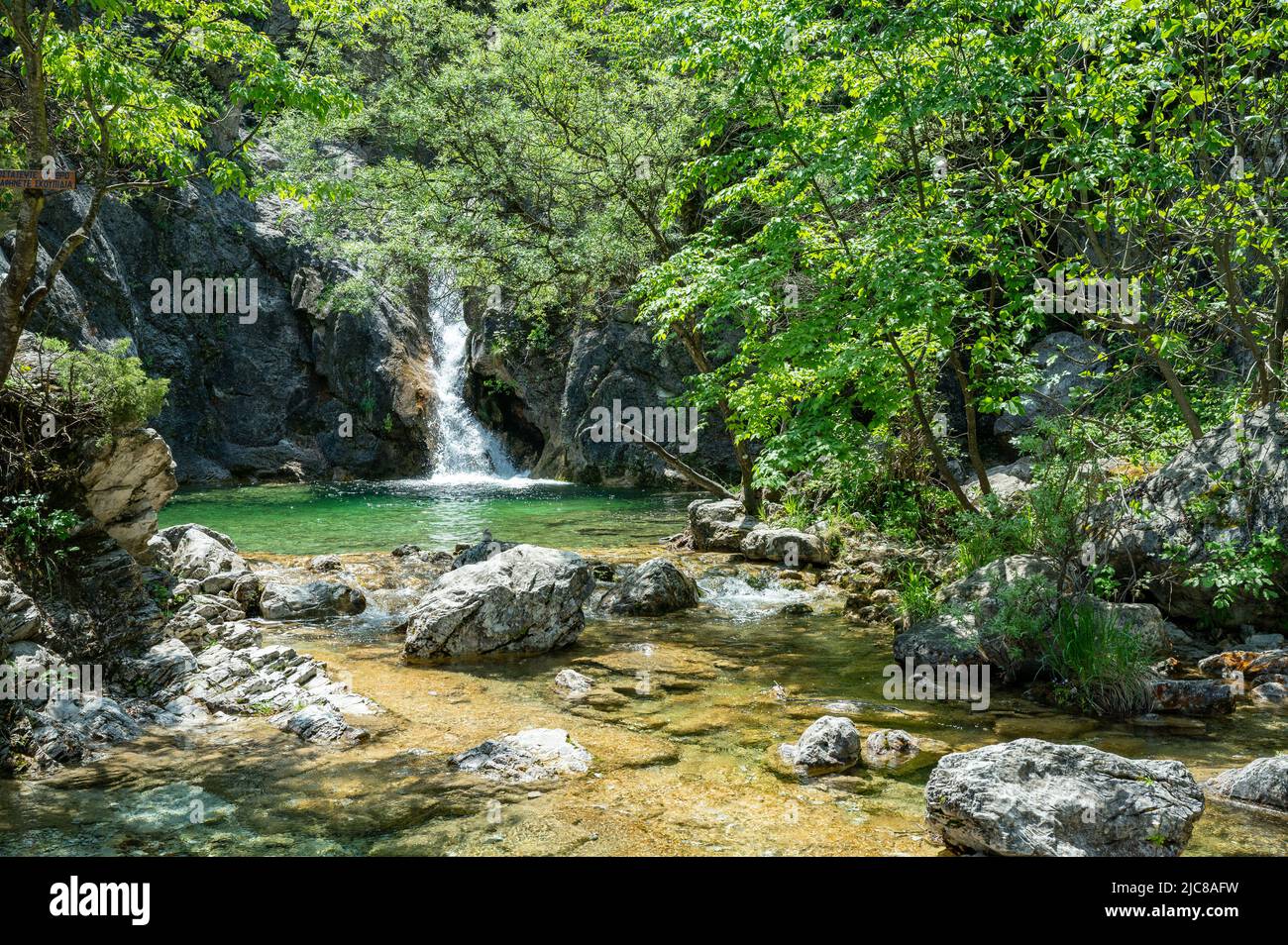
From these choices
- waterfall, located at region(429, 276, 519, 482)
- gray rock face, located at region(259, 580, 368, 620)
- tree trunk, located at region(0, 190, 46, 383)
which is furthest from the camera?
waterfall, located at region(429, 276, 519, 482)

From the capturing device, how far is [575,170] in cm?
1641

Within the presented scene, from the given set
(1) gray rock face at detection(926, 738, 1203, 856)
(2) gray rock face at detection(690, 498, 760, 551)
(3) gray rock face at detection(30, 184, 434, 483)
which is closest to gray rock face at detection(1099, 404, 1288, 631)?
(1) gray rock face at detection(926, 738, 1203, 856)

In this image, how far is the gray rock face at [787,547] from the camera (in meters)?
14.4

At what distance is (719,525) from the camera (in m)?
16.5

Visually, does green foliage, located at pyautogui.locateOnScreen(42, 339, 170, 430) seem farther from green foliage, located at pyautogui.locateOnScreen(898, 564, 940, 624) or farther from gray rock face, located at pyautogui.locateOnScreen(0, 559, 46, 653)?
green foliage, located at pyautogui.locateOnScreen(898, 564, 940, 624)

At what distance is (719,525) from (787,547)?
2277 mm

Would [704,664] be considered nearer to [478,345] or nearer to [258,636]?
[258,636]

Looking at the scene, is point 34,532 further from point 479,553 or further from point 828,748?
point 828,748

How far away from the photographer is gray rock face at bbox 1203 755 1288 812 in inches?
193

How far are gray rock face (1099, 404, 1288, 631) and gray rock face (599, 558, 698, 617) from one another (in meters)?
5.46

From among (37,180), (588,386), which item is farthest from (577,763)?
(588,386)

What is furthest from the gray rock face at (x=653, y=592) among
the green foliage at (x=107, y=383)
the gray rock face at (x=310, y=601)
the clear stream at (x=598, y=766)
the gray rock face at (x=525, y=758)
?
the green foliage at (x=107, y=383)
